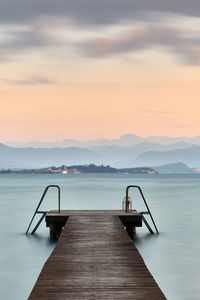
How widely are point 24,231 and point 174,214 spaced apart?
14111 mm

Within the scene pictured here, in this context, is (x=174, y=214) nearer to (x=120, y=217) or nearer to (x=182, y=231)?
(x=182, y=231)

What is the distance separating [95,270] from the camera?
28.2ft

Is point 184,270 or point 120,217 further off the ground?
point 120,217

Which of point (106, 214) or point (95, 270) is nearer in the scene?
point (95, 270)

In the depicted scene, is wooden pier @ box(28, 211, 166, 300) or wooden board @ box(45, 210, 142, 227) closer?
wooden pier @ box(28, 211, 166, 300)

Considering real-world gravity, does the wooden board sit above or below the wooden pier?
above

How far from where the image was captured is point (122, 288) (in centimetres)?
725

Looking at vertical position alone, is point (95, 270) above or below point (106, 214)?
below

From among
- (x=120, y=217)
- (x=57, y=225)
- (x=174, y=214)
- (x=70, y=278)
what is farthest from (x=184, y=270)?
(x=174, y=214)

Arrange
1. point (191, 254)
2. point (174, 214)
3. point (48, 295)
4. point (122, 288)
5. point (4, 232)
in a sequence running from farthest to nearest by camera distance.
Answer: point (174, 214), point (4, 232), point (191, 254), point (122, 288), point (48, 295)

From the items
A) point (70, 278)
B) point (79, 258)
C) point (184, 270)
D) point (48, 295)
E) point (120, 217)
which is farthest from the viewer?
point (120, 217)

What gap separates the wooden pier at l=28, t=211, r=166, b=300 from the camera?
6.96 metres

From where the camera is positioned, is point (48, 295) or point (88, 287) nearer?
point (48, 295)

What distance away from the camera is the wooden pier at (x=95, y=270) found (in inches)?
274
